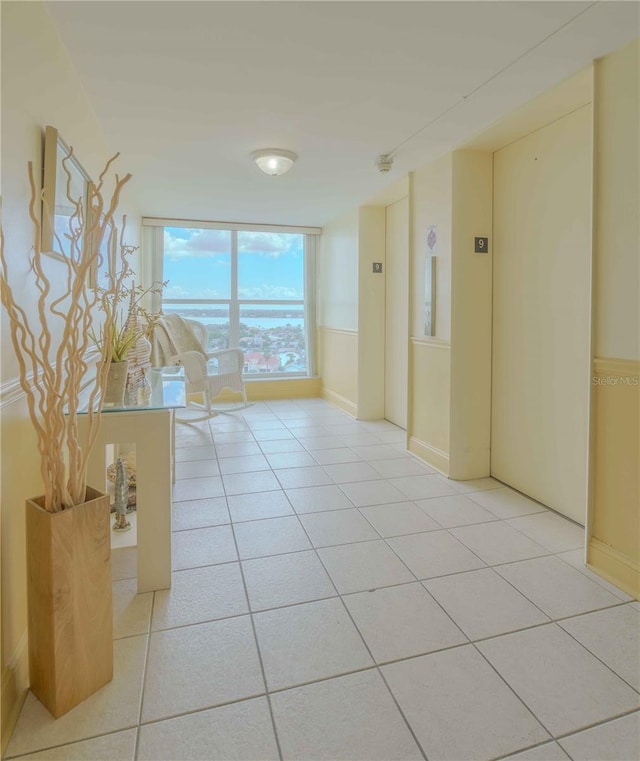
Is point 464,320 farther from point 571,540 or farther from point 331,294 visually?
point 331,294

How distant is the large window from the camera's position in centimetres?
529

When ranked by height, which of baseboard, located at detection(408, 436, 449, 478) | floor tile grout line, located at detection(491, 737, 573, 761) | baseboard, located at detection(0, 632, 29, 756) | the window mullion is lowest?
floor tile grout line, located at detection(491, 737, 573, 761)

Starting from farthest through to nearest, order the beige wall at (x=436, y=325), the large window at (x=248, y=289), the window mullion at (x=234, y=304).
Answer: the window mullion at (x=234, y=304), the large window at (x=248, y=289), the beige wall at (x=436, y=325)

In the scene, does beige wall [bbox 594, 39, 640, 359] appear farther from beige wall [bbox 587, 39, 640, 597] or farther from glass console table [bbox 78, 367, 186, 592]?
glass console table [bbox 78, 367, 186, 592]

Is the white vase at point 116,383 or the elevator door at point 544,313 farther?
the elevator door at point 544,313

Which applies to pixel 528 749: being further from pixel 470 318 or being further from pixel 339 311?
pixel 339 311

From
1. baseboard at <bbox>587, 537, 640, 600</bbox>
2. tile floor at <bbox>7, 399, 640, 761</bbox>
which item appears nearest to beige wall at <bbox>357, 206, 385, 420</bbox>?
tile floor at <bbox>7, 399, 640, 761</bbox>

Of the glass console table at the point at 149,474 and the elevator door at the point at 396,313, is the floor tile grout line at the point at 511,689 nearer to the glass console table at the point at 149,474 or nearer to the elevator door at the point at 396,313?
the glass console table at the point at 149,474

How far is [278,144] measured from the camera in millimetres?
2768

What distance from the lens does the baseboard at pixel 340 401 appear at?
4.70 m

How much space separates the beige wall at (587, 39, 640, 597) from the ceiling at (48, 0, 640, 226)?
243 millimetres

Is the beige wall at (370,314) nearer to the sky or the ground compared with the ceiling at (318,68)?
nearer to the ground

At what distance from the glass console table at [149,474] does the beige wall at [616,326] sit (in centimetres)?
174

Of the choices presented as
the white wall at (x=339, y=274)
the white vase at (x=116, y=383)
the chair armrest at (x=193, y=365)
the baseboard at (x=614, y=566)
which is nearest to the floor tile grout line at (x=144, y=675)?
the white vase at (x=116, y=383)
